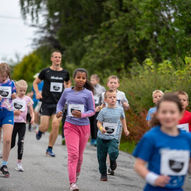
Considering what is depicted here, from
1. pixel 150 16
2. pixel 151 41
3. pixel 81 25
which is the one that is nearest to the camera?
pixel 150 16

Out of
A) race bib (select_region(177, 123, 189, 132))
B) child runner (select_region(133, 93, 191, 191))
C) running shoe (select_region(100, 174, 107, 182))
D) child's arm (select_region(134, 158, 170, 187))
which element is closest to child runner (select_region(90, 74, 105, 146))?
running shoe (select_region(100, 174, 107, 182))

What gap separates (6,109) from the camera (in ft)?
26.1

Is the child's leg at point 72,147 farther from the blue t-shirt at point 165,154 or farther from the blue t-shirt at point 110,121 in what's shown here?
the blue t-shirt at point 165,154

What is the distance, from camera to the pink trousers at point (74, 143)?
697cm

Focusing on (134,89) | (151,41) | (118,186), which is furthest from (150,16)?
(118,186)

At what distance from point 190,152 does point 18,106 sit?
18.1 feet

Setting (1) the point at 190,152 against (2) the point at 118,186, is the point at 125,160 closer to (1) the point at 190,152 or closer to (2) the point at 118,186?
(2) the point at 118,186

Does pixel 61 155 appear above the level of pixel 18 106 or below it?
below

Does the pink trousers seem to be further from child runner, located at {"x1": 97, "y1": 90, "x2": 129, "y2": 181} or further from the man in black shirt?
the man in black shirt

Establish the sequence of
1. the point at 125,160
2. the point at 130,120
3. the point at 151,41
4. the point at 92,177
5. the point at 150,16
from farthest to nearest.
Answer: the point at 151,41 → the point at 150,16 → the point at 130,120 → the point at 125,160 → the point at 92,177

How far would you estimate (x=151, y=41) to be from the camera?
24750 millimetres

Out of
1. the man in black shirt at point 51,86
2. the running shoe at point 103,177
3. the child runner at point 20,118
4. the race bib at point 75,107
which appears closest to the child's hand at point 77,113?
the race bib at point 75,107

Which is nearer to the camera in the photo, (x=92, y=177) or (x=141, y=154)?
(x=141, y=154)

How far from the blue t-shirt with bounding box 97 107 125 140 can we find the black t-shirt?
9.93 feet
